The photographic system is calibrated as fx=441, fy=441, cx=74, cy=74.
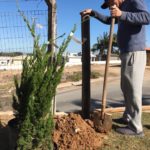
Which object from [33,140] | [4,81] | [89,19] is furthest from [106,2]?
[4,81]

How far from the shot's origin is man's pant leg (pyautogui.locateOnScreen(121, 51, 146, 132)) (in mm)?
5770

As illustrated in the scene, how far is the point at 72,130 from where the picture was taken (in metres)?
5.33

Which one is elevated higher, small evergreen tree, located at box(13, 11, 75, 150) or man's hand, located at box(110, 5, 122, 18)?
man's hand, located at box(110, 5, 122, 18)

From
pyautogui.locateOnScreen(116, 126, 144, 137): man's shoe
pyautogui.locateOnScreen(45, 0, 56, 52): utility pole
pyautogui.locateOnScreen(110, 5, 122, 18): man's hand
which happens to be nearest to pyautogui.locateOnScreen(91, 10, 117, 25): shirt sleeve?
pyautogui.locateOnScreen(45, 0, 56, 52): utility pole

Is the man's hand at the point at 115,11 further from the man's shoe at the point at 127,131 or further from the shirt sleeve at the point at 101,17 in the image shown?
the man's shoe at the point at 127,131

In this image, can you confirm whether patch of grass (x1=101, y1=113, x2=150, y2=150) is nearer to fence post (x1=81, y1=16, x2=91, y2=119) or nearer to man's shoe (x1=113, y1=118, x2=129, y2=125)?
man's shoe (x1=113, y1=118, x2=129, y2=125)

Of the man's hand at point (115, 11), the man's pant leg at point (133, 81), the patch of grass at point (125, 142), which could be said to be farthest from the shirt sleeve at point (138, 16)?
the patch of grass at point (125, 142)

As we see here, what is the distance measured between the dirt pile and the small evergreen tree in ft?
1.02

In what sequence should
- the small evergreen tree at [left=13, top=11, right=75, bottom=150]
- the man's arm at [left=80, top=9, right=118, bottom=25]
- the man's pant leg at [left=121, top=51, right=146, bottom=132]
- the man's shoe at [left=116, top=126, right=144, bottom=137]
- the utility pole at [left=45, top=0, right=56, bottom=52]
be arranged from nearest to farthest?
the small evergreen tree at [left=13, top=11, right=75, bottom=150]
the man's pant leg at [left=121, top=51, right=146, bottom=132]
the man's shoe at [left=116, top=126, right=144, bottom=137]
the man's arm at [left=80, top=9, right=118, bottom=25]
the utility pole at [left=45, top=0, right=56, bottom=52]

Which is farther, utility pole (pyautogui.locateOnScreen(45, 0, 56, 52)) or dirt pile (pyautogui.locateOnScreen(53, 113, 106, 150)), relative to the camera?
utility pole (pyautogui.locateOnScreen(45, 0, 56, 52))

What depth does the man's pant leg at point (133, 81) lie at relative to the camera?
577 cm

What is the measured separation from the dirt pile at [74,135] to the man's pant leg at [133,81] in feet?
2.07

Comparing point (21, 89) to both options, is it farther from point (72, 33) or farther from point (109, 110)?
point (109, 110)

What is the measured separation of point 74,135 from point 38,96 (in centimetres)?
87
